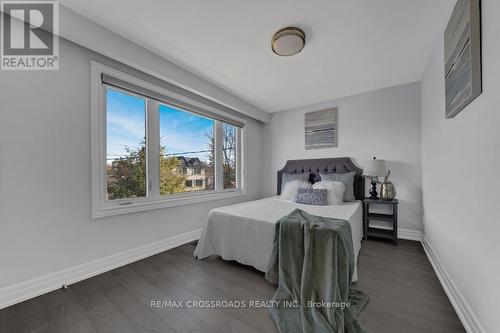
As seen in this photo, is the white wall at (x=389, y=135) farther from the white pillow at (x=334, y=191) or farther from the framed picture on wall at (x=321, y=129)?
the white pillow at (x=334, y=191)

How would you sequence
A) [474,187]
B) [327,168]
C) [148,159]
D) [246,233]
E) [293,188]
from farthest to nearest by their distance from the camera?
[327,168], [293,188], [148,159], [246,233], [474,187]

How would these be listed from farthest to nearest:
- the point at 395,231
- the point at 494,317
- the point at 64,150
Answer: the point at 395,231 < the point at 64,150 < the point at 494,317

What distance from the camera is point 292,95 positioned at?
136 inches

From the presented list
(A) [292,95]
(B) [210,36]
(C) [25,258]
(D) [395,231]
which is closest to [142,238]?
(C) [25,258]

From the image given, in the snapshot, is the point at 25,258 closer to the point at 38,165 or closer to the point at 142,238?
the point at 38,165

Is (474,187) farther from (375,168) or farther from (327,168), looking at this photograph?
(327,168)

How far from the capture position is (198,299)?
62.8 inches

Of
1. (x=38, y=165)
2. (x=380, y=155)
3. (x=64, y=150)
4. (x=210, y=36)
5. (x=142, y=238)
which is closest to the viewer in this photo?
(x=38, y=165)

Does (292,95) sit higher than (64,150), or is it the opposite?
(292,95)

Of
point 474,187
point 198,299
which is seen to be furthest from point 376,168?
point 198,299

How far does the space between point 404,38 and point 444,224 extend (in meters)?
1.92

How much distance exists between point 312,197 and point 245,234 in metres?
1.26

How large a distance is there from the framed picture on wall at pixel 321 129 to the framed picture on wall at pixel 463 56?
1.91 metres

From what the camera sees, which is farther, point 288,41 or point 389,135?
point 389,135
